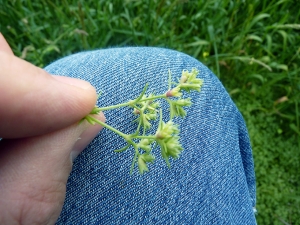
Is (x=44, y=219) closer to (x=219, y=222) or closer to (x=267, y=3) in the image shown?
(x=219, y=222)

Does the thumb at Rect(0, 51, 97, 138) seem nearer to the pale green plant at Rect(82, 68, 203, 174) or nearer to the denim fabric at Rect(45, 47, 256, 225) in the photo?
the pale green plant at Rect(82, 68, 203, 174)

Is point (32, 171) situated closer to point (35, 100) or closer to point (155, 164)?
point (35, 100)

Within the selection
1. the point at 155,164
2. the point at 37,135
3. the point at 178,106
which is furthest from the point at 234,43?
the point at 37,135

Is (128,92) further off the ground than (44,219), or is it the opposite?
(128,92)

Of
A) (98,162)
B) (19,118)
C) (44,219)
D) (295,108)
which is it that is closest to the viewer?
(19,118)

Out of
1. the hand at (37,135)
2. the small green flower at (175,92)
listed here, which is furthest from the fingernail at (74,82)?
the small green flower at (175,92)

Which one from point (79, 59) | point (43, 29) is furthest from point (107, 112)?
point (43, 29)
